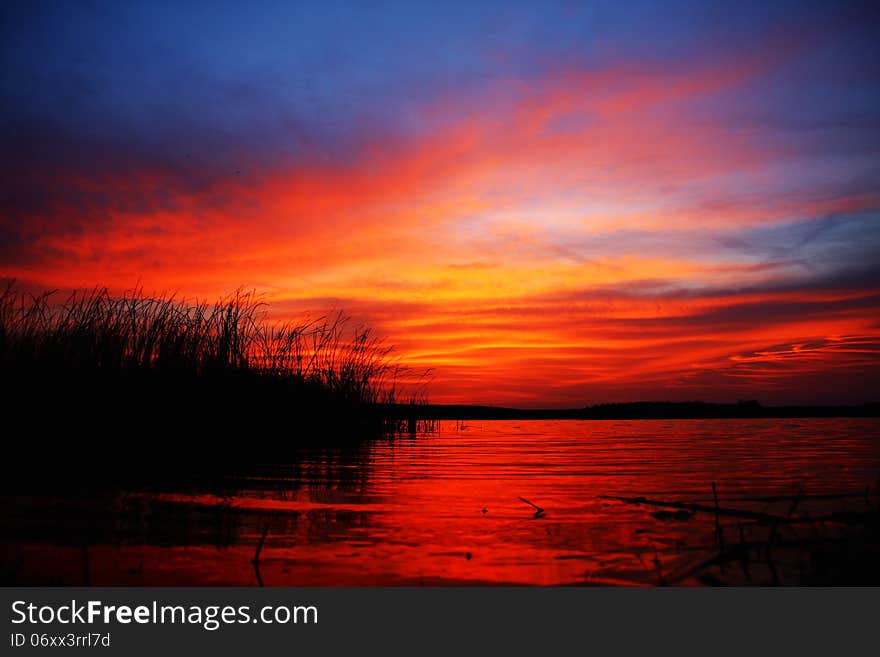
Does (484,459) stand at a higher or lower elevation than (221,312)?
lower

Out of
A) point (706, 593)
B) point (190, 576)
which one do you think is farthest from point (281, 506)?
point (706, 593)

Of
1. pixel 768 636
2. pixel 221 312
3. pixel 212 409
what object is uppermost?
pixel 221 312

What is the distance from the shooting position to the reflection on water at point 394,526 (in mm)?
3492

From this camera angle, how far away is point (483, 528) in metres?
4.66

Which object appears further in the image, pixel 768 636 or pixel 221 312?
pixel 221 312

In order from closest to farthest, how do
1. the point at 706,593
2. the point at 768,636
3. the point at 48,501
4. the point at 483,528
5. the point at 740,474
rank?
1. the point at 768,636
2. the point at 706,593
3. the point at 483,528
4. the point at 48,501
5. the point at 740,474

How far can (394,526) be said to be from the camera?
188 inches

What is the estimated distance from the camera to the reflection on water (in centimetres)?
349

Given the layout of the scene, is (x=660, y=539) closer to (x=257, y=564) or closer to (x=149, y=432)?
(x=257, y=564)

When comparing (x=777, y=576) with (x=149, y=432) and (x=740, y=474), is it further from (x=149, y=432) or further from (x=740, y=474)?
(x=149, y=432)

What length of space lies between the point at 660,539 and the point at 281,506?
3125mm

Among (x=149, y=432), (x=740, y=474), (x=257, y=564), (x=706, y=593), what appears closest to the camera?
(x=706, y=593)

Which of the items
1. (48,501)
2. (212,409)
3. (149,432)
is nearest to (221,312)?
(212,409)

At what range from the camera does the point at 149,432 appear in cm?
1066
